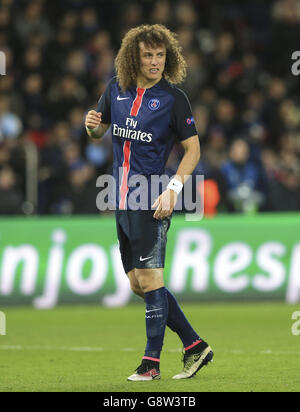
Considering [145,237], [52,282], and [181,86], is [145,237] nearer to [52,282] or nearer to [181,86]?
[52,282]

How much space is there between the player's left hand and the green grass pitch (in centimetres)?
118

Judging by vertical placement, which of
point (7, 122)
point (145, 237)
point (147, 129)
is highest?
point (7, 122)

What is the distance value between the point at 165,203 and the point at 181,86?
1015 cm

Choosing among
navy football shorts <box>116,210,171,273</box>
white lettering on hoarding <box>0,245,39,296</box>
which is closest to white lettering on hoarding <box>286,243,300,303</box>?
white lettering on hoarding <box>0,245,39,296</box>

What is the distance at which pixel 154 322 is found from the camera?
718 centimetres

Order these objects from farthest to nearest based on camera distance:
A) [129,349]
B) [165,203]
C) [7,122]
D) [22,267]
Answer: [7,122] → [22,267] → [129,349] → [165,203]

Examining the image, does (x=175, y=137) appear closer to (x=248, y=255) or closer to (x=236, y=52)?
(x=248, y=255)

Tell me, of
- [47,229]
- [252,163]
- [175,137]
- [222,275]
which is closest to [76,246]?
[47,229]

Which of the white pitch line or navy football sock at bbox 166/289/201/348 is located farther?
the white pitch line

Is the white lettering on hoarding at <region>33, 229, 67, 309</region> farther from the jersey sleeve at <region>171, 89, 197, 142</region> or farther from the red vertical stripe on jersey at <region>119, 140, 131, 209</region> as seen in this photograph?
the jersey sleeve at <region>171, 89, 197, 142</region>

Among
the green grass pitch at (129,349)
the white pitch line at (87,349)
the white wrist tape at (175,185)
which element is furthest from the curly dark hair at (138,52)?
the white pitch line at (87,349)

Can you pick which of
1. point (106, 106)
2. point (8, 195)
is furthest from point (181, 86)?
point (106, 106)

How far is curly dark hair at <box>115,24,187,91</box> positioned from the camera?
7.20 metres
